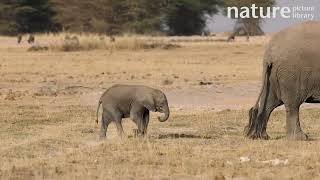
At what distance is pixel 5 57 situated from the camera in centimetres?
3919

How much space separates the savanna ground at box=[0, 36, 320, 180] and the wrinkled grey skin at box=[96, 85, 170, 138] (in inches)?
12.0

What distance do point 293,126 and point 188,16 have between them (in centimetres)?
6242

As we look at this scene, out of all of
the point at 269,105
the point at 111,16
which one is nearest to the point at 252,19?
the point at 111,16

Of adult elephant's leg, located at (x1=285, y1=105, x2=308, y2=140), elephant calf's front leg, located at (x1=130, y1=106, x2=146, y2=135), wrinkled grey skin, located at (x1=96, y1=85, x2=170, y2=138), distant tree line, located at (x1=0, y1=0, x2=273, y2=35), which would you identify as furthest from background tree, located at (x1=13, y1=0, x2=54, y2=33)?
adult elephant's leg, located at (x1=285, y1=105, x2=308, y2=140)

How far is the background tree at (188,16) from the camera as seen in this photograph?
74.1 meters

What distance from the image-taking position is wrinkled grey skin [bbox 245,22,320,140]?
13984 mm

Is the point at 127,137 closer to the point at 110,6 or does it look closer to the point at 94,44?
the point at 94,44

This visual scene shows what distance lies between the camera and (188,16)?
76.0 metres

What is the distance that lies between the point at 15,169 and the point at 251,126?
16.6 feet

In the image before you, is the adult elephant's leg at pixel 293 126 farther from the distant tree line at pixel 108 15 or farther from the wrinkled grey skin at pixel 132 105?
the distant tree line at pixel 108 15

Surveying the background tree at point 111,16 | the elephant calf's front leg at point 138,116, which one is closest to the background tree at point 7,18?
the background tree at point 111,16

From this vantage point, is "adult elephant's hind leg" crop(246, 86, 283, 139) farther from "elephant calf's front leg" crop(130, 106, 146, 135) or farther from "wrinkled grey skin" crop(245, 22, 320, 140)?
"elephant calf's front leg" crop(130, 106, 146, 135)

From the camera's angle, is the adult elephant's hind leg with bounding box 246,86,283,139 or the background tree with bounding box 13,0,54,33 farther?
the background tree with bounding box 13,0,54,33

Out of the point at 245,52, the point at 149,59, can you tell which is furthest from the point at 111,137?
the point at 245,52
